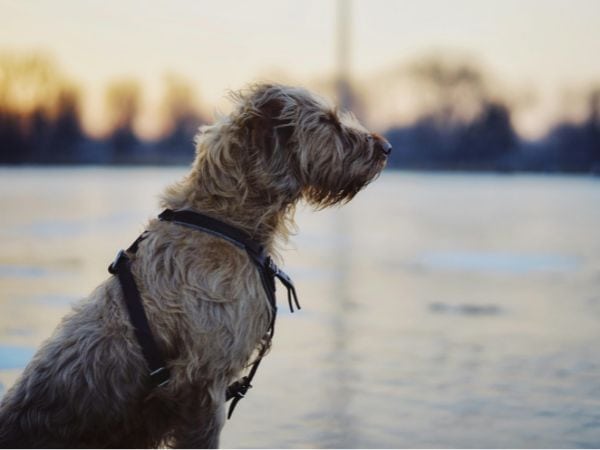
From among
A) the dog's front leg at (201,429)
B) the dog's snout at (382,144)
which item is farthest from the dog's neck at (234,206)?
the dog's front leg at (201,429)

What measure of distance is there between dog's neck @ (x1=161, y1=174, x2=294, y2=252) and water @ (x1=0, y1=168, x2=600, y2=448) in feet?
1.50

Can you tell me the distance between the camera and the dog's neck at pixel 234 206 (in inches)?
156

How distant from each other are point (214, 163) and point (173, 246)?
0.43 metres

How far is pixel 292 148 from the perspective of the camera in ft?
13.5

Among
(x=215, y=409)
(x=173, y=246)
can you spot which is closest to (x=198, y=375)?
(x=215, y=409)

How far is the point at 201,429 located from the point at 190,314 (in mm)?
497

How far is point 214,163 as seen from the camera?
398 centimetres

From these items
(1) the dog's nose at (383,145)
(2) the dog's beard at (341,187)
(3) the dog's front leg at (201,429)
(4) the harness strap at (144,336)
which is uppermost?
(1) the dog's nose at (383,145)

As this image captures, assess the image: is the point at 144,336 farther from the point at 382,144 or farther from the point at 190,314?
the point at 382,144

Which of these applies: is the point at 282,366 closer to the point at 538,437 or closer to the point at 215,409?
the point at 538,437

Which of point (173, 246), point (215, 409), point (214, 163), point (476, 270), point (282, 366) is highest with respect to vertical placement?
point (214, 163)

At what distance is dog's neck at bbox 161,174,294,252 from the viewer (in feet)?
13.0

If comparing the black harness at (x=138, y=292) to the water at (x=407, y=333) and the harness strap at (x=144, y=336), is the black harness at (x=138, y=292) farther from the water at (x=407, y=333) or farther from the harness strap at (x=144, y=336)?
the water at (x=407, y=333)

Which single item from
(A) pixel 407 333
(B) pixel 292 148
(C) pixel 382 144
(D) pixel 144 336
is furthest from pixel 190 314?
(A) pixel 407 333
